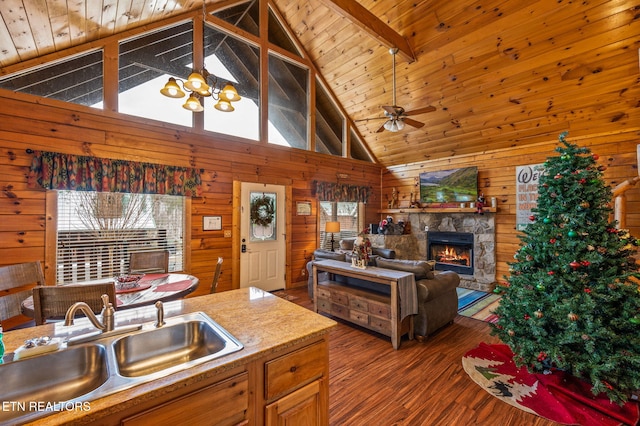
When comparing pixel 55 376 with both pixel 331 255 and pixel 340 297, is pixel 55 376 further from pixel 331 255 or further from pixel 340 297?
pixel 331 255

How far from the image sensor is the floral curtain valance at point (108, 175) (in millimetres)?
3473

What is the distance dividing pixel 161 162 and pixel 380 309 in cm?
380

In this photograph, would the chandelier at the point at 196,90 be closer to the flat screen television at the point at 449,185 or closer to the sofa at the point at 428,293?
the sofa at the point at 428,293

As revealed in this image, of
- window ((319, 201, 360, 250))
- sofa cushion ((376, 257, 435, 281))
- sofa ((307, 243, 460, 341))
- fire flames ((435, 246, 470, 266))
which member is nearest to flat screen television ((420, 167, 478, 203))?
fire flames ((435, 246, 470, 266))

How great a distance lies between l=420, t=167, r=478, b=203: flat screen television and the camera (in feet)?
19.2

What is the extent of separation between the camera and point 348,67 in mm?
5660

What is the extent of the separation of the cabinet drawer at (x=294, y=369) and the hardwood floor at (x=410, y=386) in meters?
1.01

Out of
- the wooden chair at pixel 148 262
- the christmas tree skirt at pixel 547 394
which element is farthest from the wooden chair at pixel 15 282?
the christmas tree skirt at pixel 547 394

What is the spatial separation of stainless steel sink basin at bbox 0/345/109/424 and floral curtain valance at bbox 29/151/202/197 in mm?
3358

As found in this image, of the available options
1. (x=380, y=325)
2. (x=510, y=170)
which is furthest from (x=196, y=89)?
(x=510, y=170)

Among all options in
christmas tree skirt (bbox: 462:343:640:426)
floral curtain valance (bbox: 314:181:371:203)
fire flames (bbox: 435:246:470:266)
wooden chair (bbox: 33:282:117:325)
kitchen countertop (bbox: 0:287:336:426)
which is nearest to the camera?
kitchen countertop (bbox: 0:287:336:426)

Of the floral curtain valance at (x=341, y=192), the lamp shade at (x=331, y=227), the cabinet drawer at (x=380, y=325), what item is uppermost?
the floral curtain valance at (x=341, y=192)

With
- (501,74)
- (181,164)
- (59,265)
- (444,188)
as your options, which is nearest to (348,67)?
(501,74)

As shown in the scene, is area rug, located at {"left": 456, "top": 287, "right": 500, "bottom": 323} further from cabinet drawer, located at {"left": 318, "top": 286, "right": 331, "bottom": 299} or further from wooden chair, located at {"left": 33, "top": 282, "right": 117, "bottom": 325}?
wooden chair, located at {"left": 33, "top": 282, "right": 117, "bottom": 325}
